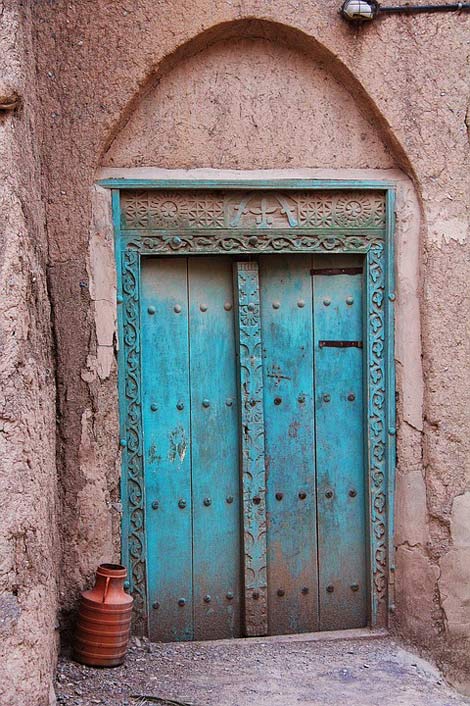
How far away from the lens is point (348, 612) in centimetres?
459

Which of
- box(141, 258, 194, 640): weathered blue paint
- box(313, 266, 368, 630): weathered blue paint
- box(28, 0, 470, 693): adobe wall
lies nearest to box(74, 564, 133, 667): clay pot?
box(28, 0, 470, 693): adobe wall

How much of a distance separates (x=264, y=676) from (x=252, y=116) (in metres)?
2.30

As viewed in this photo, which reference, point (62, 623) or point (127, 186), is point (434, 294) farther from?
A: point (62, 623)

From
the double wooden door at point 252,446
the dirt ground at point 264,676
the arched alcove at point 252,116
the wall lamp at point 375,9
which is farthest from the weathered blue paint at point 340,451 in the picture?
the wall lamp at point 375,9

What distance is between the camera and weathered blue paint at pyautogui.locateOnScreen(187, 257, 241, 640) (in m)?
4.46

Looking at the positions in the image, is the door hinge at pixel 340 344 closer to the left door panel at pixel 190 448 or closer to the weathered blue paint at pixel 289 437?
the weathered blue paint at pixel 289 437

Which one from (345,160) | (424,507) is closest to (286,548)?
(424,507)

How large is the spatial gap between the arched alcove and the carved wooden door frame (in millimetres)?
112

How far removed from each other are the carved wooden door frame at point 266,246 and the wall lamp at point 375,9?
2.22ft

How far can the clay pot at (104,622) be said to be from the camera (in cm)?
396

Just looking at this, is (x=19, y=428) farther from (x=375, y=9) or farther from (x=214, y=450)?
(x=375, y=9)

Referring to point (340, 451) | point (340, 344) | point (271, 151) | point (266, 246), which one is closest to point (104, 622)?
point (340, 451)

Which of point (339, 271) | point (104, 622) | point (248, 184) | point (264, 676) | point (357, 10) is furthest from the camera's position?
point (339, 271)

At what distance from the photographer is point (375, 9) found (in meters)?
4.29
